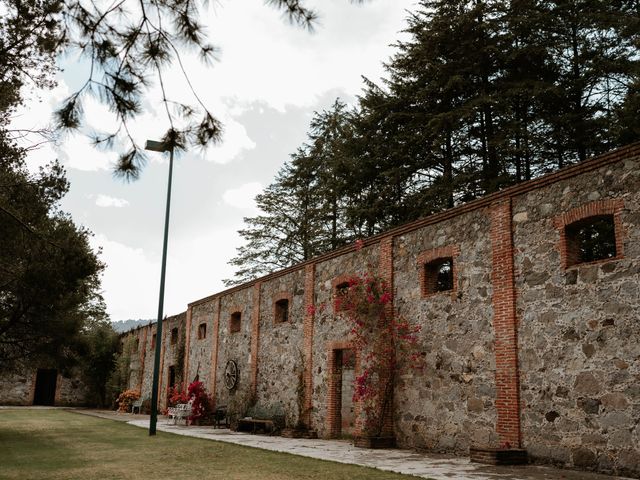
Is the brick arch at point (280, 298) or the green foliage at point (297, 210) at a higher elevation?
the green foliage at point (297, 210)

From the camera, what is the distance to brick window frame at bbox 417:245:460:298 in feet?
38.6

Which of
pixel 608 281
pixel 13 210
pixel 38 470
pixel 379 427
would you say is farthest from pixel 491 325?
pixel 13 210

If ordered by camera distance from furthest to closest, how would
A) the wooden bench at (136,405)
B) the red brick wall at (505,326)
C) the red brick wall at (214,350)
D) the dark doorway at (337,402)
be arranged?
the wooden bench at (136,405)
the red brick wall at (214,350)
the dark doorway at (337,402)
the red brick wall at (505,326)

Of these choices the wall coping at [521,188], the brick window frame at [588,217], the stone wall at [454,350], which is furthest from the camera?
the stone wall at [454,350]

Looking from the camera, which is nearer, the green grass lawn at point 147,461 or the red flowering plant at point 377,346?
the green grass lawn at point 147,461

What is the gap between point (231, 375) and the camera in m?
20.5

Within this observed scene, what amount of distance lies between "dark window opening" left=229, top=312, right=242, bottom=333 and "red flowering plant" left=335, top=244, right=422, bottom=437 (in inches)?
312

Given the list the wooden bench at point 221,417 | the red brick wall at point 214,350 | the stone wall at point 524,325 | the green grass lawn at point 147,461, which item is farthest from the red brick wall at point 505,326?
the red brick wall at point 214,350

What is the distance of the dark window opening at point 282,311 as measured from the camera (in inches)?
727

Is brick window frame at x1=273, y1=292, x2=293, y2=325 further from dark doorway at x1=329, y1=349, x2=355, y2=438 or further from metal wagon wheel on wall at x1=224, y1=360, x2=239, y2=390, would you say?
metal wagon wheel on wall at x1=224, y1=360, x2=239, y2=390

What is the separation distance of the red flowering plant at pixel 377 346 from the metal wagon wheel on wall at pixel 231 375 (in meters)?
7.38

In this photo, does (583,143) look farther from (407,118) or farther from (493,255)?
(493,255)

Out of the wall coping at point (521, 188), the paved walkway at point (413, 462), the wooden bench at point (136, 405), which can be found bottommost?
the wooden bench at point (136, 405)

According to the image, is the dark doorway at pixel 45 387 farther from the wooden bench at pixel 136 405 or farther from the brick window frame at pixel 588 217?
the brick window frame at pixel 588 217
